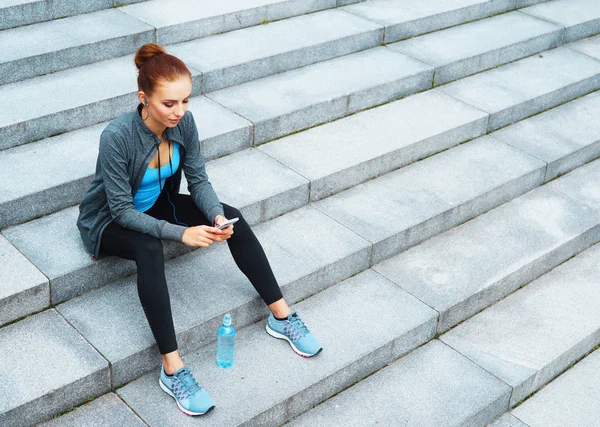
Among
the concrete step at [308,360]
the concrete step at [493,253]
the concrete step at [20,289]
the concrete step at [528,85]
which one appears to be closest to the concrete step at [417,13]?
the concrete step at [528,85]

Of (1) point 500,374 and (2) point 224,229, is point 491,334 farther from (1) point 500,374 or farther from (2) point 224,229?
(2) point 224,229

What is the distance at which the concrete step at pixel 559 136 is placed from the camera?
5895mm

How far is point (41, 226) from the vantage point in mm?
4367

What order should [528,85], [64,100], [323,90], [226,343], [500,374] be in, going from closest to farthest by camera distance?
[226,343]
[500,374]
[64,100]
[323,90]
[528,85]

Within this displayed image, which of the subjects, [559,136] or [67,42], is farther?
[559,136]

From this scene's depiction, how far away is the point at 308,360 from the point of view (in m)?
4.16

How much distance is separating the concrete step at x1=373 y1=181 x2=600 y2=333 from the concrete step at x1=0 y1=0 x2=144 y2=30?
2810 mm

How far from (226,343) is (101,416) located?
2.23ft

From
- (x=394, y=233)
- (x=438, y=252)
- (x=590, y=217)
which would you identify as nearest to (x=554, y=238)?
(x=590, y=217)

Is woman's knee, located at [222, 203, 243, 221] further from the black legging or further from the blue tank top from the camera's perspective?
the blue tank top

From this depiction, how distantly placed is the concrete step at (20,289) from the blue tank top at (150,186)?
58 cm

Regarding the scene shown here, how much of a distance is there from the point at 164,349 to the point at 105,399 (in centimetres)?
37

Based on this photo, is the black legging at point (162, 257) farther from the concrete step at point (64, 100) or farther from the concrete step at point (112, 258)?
the concrete step at point (64, 100)

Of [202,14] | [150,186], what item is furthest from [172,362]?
[202,14]
